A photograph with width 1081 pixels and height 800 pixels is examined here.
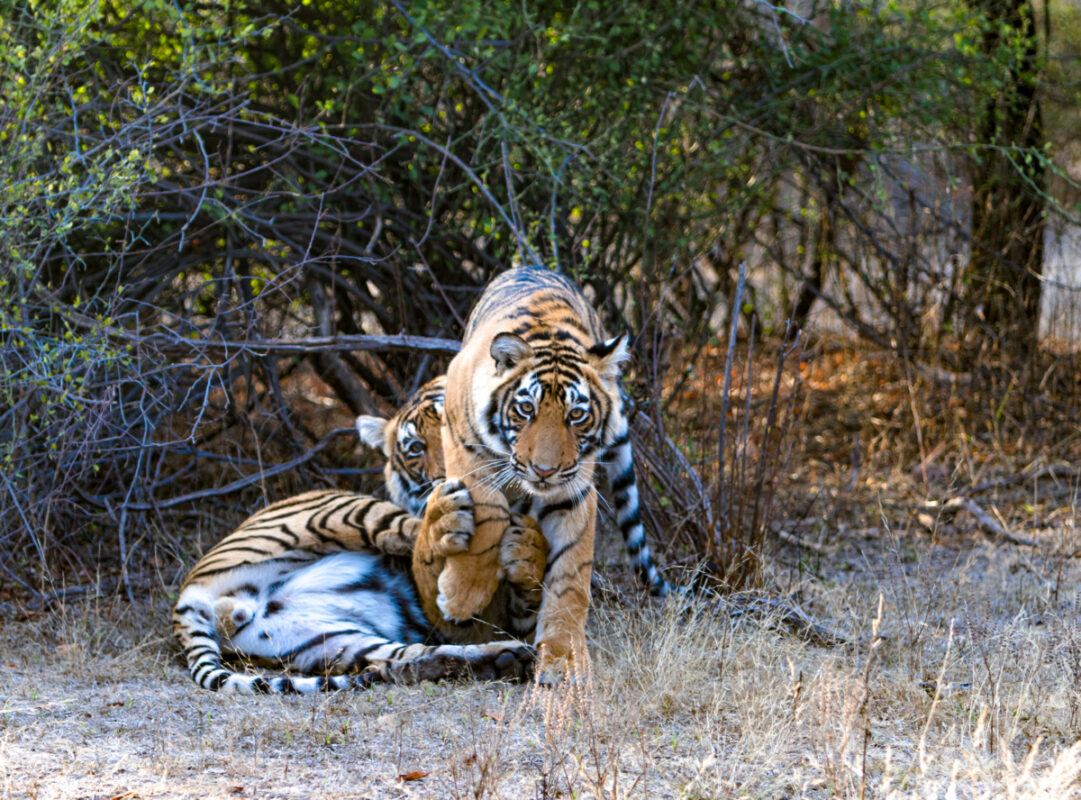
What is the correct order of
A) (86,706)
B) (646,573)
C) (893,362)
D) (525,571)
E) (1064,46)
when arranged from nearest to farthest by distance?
(86,706) → (525,571) → (646,573) → (893,362) → (1064,46)

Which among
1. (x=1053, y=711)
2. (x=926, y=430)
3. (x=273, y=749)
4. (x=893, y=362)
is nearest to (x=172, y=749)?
(x=273, y=749)

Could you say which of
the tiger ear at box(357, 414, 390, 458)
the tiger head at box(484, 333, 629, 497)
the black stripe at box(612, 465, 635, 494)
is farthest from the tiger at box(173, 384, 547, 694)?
the black stripe at box(612, 465, 635, 494)

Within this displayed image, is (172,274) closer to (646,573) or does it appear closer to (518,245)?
(518,245)

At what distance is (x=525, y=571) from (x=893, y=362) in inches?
182

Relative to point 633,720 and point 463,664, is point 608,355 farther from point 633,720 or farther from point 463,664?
point 633,720

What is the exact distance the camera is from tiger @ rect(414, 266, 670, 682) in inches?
145

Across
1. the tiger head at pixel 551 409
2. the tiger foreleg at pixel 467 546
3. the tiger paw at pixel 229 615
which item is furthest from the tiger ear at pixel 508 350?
the tiger paw at pixel 229 615

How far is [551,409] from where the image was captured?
3.68m

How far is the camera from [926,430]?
23.3 feet

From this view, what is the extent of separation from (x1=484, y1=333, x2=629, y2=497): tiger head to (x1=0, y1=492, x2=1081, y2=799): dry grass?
65 centimetres

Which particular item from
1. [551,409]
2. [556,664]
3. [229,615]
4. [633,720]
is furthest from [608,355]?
[229,615]

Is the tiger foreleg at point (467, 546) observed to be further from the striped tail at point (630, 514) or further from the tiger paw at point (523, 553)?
the striped tail at point (630, 514)

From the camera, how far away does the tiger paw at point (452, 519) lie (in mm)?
3715

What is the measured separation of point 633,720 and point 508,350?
129 cm
